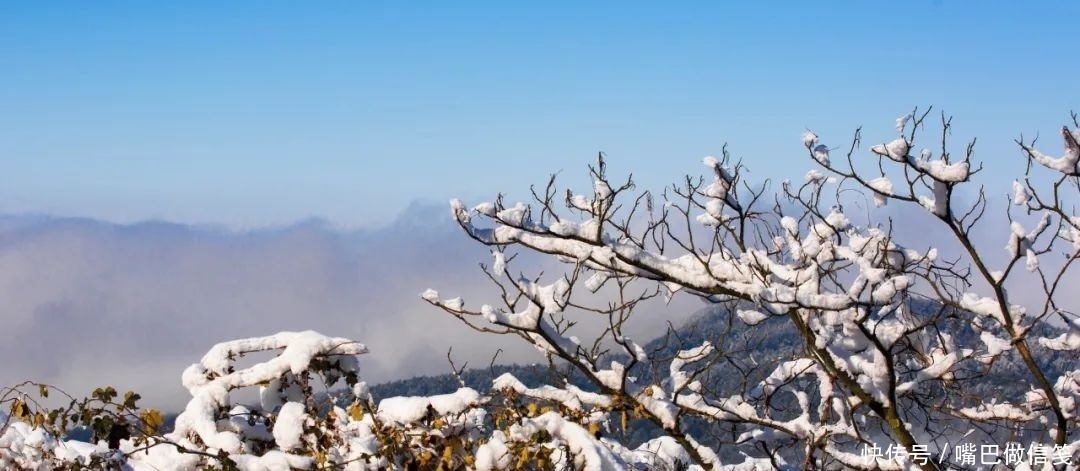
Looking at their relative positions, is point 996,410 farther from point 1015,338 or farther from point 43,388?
point 43,388

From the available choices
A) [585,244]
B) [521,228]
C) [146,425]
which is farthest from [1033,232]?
[146,425]

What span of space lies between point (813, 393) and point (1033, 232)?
229 centimetres

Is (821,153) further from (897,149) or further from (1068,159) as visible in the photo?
(1068,159)

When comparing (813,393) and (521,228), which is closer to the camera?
(521,228)

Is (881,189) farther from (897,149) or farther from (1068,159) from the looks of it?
(1068,159)

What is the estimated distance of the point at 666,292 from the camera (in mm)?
5871

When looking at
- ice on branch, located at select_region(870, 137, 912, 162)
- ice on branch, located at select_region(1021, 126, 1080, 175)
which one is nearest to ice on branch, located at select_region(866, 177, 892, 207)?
ice on branch, located at select_region(870, 137, 912, 162)

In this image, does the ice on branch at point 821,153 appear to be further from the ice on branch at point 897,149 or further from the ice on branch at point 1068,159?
the ice on branch at point 1068,159

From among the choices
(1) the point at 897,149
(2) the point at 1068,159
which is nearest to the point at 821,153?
(1) the point at 897,149

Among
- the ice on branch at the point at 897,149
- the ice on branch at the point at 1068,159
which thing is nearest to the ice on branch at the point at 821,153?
the ice on branch at the point at 897,149

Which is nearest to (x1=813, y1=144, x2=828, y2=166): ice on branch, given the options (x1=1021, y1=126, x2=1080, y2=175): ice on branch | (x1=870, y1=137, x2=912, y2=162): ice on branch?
(x1=870, y1=137, x2=912, y2=162): ice on branch

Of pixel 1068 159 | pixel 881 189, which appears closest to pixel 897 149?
pixel 881 189

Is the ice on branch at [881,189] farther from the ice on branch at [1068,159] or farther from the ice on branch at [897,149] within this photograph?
the ice on branch at [1068,159]

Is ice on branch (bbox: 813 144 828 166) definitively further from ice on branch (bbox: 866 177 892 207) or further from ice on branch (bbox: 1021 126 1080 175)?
ice on branch (bbox: 1021 126 1080 175)
